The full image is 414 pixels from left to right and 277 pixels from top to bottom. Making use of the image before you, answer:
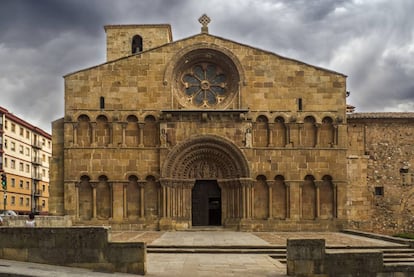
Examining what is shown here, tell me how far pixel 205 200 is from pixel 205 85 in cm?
653

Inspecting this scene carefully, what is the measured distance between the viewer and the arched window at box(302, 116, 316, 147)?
1131 inches

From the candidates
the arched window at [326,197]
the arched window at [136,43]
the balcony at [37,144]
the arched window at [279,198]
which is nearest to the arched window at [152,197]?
the arched window at [279,198]

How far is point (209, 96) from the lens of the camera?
1168 inches

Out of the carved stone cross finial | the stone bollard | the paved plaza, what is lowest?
the paved plaza

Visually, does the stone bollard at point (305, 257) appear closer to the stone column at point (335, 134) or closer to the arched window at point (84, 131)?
the stone column at point (335, 134)

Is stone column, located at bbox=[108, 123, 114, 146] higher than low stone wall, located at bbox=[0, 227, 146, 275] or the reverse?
higher

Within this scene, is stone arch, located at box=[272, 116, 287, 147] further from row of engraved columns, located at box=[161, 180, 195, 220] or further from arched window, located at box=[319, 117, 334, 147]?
row of engraved columns, located at box=[161, 180, 195, 220]

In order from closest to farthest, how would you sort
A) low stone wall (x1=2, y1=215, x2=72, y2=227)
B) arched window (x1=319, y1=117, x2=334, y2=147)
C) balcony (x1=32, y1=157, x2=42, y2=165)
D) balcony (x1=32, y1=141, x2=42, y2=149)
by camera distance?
low stone wall (x1=2, y1=215, x2=72, y2=227) < arched window (x1=319, y1=117, x2=334, y2=147) < balcony (x1=32, y1=157, x2=42, y2=165) < balcony (x1=32, y1=141, x2=42, y2=149)

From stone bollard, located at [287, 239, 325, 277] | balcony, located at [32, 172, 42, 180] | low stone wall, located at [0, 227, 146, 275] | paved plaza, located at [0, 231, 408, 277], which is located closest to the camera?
paved plaza, located at [0, 231, 408, 277]

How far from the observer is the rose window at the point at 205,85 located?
97.0 feet

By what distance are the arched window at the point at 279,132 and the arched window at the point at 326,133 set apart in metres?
2.02

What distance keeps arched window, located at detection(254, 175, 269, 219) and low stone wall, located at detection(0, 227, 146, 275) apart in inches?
580

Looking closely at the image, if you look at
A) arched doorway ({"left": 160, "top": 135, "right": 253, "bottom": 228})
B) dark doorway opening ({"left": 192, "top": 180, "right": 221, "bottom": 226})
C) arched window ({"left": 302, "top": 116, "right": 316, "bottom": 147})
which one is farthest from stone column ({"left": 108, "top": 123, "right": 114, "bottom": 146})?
arched window ({"left": 302, "top": 116, "right": 316, "bottom": 147})

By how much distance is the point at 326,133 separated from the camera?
28844 millimetres
